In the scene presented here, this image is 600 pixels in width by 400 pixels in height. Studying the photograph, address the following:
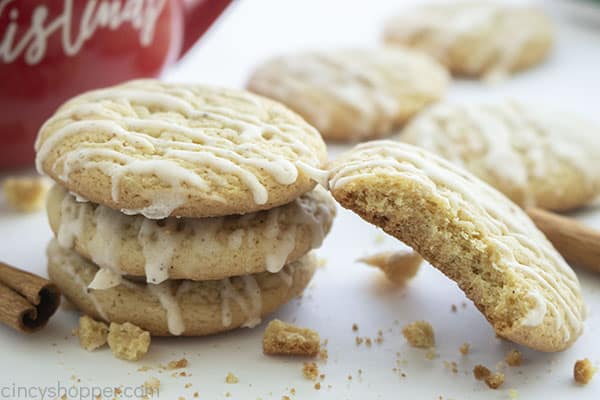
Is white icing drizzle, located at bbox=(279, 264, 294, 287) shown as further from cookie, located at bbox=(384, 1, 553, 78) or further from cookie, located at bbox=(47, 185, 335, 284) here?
cookie, located at bbox=(384, 1, 553, 78)

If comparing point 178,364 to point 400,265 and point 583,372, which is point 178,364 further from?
point 583,372

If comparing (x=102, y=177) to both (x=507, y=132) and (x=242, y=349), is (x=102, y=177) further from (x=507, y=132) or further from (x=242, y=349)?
(x=507, y=132)

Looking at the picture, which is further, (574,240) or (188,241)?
(574,240)

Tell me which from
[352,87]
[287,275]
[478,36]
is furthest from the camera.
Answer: [478,36]

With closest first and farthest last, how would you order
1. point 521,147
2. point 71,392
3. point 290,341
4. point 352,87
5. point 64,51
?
point 71,392
point 290,341
point 64,51
point 521,147
point 352,87

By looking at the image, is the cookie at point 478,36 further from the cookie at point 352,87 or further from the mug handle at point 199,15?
the mug handle at point 199,15

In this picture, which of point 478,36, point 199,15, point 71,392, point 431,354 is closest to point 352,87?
point 199,15
